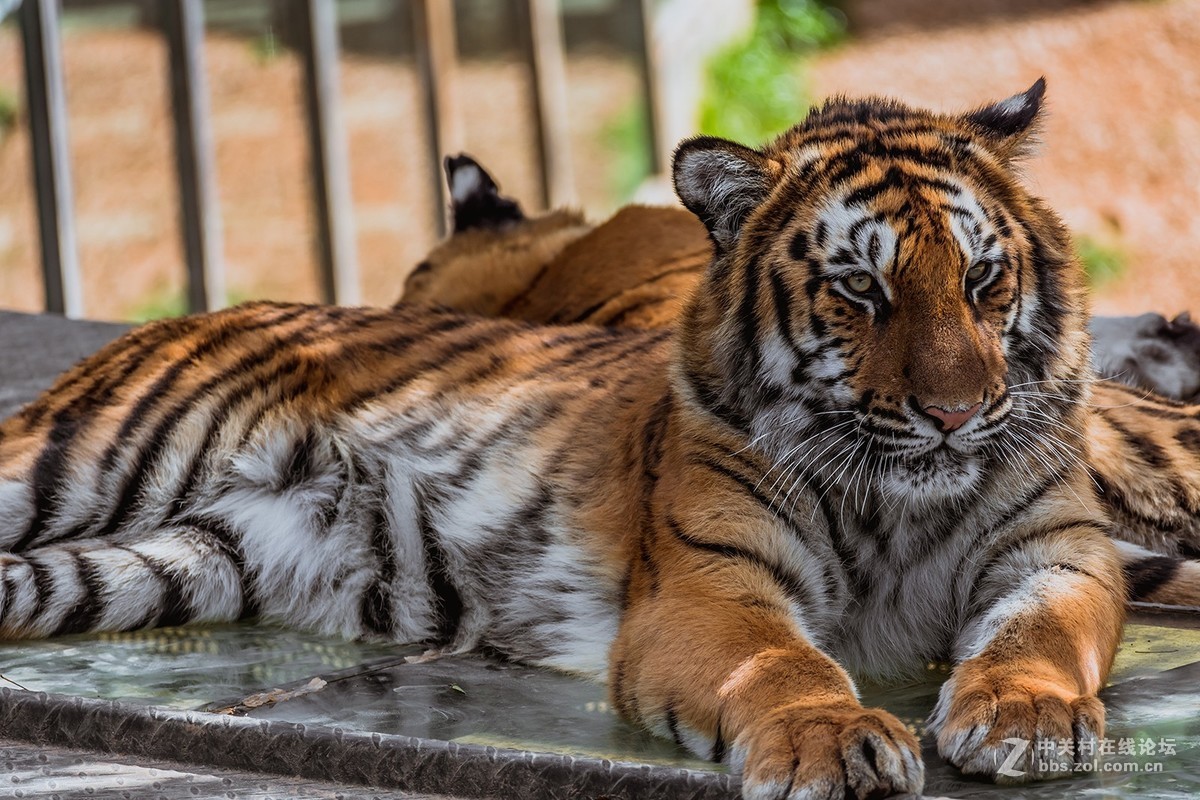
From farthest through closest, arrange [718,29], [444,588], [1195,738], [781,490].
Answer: [718,29]
[444,588]
[781,490]
[1195,738]

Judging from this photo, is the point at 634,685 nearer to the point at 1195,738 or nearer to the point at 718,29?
the point at 1195,738

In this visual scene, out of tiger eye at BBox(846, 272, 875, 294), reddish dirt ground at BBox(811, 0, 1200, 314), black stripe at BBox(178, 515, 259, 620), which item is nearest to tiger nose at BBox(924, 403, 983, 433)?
tiger eye at BBox(846, 272, 875, 294)

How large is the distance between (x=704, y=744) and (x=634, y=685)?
0.20 metres

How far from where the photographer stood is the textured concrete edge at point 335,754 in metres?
1.93

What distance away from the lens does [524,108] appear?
951 cm

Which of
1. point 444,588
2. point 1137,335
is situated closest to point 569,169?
point 1137,335

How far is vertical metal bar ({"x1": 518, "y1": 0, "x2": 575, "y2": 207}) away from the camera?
9.52m

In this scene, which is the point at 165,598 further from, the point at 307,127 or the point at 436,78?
the point at 436,78

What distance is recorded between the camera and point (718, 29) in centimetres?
1170

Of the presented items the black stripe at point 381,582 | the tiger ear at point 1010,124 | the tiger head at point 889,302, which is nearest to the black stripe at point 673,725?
the tiger head at point 889,302

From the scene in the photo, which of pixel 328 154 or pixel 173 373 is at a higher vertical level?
pixel 328 154

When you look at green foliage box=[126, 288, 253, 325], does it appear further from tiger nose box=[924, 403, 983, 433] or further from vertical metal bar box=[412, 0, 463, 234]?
tiger nose box=[924, 403, 983, 433]

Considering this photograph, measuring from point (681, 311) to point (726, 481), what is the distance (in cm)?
39

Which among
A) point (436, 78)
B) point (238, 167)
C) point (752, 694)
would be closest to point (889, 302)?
point (752, 694)
